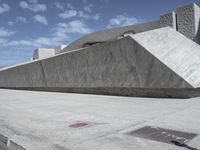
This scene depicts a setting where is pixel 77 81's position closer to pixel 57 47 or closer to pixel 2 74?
pixel 2 74

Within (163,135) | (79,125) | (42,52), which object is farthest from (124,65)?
(42,52)

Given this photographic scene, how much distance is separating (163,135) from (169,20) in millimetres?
16693

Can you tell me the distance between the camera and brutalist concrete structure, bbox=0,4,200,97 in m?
9.44

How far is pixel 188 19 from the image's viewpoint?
1819 cm

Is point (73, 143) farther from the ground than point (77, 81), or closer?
closer

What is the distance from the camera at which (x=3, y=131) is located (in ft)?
17.1

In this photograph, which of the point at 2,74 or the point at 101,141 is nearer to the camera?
the point at 101,141

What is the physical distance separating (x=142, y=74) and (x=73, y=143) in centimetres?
701

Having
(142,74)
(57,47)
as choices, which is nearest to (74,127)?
(142,74)

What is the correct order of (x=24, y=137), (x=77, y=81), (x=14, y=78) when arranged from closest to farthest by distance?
(x=24, y=137)
(x=77, y=81)
(x=14, y=78)

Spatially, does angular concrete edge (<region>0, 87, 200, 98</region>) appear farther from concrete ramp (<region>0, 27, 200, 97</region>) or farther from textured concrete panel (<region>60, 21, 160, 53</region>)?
textured concrete panel (<region>60, 21, 160, 53</region>)

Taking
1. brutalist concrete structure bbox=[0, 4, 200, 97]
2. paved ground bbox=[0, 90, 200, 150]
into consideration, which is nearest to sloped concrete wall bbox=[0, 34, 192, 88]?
brutalist concrete structure bbox=[0, 4, 200, 97]

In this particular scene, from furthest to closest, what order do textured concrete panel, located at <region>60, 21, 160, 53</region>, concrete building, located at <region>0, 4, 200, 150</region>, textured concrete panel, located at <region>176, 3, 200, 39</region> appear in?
textured concrete panel, located at <region>60, 21, 160, 53</region> < textured concrete panel, located at <region>176, 3, 200, 39</region> < concrete building, located at <region>0, 4, 200, 150</region>

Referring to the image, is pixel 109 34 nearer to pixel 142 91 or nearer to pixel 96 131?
pixel 142 91
